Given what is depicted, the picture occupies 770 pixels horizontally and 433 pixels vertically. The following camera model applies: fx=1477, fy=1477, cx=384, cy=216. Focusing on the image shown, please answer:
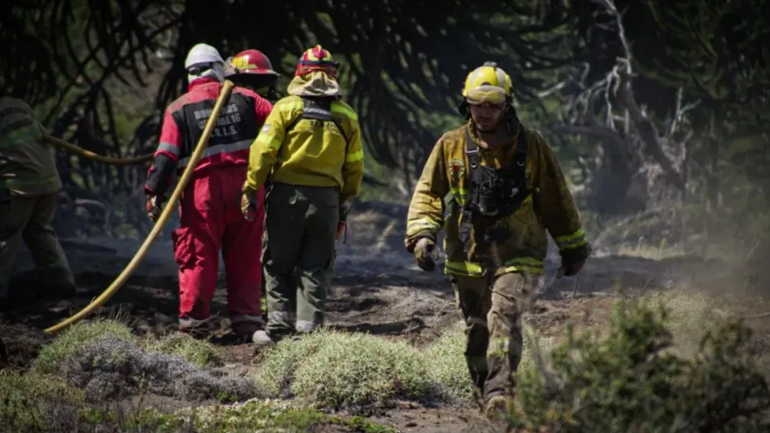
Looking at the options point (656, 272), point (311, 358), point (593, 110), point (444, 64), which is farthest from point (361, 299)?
point (593, 110)

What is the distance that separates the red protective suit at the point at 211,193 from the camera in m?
9.44

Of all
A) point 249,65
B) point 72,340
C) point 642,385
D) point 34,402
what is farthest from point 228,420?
point 249,65

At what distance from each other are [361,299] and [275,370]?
14.8 feet

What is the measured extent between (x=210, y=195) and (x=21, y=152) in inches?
90.9

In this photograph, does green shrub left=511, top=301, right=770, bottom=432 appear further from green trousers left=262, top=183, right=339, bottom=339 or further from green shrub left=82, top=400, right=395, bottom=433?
green trousers left=262, top=183, right=339, bottom=339

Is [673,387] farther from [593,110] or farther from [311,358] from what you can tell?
[593,110]

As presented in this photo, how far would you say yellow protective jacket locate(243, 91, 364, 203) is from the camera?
890 cm

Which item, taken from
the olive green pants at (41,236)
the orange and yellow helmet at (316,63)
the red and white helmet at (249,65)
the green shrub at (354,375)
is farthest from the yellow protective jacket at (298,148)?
the olive green pants at (41,236)

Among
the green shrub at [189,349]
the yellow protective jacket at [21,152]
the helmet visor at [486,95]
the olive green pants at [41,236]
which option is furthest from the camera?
the olive green pants at [41,236]

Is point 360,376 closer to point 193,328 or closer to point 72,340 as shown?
point 72,340

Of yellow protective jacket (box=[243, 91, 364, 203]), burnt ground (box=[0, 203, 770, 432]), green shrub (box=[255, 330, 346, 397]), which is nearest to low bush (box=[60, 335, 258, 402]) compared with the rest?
green shrub (box=[255, 330, 346, 397])

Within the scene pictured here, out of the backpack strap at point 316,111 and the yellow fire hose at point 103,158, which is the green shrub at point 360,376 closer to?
the backpack strap at point 316,111

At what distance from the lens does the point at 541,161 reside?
6.86m

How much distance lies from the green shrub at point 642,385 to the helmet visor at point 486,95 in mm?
1910
